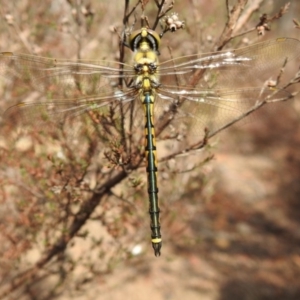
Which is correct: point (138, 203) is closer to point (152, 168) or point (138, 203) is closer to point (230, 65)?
point (152, 168)

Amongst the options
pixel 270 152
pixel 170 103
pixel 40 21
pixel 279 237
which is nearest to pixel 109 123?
pixel 170 103

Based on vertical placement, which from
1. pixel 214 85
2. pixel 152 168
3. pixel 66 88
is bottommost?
pixel 152 168

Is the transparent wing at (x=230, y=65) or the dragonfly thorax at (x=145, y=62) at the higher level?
the transparent wing at (x=230, y=65)

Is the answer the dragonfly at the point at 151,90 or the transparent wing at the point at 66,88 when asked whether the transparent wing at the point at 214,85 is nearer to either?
the dragonfly at the point at 151,90

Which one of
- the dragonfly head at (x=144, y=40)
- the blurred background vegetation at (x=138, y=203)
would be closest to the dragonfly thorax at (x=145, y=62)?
the dragonfly head at (x=144, y=40)

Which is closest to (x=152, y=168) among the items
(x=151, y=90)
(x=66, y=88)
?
(x=151, y=90)
